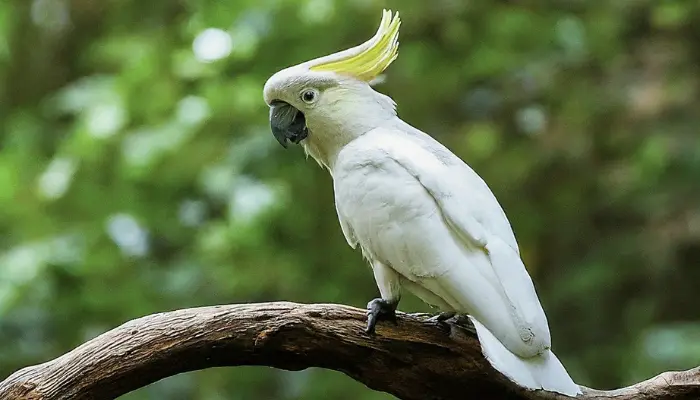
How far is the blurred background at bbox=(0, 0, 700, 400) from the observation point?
90.3 inches

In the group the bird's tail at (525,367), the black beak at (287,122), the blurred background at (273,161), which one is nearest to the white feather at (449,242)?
the bird's tail at (525,367)

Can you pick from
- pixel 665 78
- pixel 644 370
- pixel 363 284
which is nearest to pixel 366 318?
pixel 363 284

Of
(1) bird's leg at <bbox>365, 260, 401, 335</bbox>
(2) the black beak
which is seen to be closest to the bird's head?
(2) the black beak

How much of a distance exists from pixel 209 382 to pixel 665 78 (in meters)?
1.96

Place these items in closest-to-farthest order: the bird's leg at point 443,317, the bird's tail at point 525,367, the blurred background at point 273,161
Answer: the bird's tail at point 525,367, the bird's leg at point 443,317, the blurred background at point 273,161

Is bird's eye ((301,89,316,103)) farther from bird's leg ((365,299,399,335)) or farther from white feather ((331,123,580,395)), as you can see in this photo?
bird's leg ((365,299,399,335))

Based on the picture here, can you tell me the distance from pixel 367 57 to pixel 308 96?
0.13 metres

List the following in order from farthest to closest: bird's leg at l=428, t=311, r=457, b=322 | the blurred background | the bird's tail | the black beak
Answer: the blurred background
the black beak
bird's leg at l=428, t=311, r=457, b=322
the bird's tail

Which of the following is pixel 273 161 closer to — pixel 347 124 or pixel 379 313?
pixel 347 124

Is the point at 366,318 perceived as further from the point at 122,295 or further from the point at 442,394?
the point at 122,295

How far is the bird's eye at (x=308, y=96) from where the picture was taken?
1.54 meters

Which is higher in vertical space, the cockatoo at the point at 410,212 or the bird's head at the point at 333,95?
the bird's head at the point at 333,95

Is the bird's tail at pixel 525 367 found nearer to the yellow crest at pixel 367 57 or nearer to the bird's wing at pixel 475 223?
the bird's wing at pixel 475 223

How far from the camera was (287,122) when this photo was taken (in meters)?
1.57
